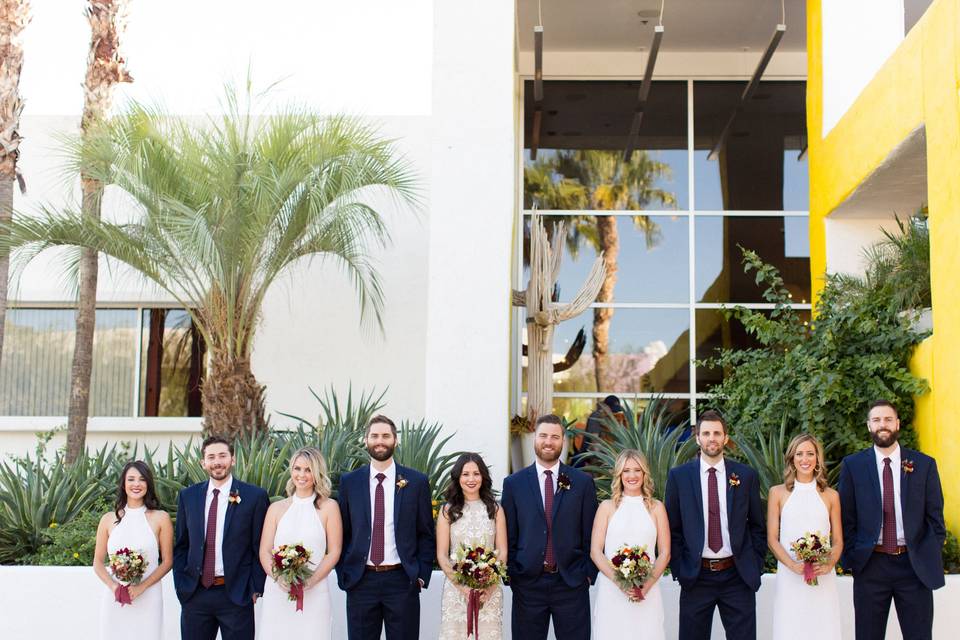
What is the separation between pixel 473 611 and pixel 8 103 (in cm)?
826

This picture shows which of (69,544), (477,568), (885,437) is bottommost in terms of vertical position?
(69,544)

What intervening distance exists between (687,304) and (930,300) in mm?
5215

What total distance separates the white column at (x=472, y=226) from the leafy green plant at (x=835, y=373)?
2.28m

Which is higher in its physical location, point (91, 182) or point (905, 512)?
point (91, 182)

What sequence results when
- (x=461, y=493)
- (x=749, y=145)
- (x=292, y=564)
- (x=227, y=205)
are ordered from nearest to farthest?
(x=292, y=564) < (x=461, y=493) < (x=227, y=205) < (x=749, y=145)

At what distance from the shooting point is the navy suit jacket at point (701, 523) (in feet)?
19.6

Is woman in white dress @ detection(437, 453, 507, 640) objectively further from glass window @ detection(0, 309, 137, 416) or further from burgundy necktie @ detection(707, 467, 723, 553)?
glass window @ detection(0, 309, 137, 416)

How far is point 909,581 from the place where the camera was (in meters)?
6.09

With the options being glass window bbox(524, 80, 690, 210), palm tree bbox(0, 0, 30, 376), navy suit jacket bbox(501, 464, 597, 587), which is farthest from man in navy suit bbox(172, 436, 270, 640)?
glass window bbox(524, 80, 690, 210)

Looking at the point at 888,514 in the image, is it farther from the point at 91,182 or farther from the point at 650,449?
the point at 91,182

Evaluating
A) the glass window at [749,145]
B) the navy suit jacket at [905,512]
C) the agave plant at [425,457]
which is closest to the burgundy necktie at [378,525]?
the agave plant at [425,457]

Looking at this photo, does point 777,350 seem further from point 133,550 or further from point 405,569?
point 133,550

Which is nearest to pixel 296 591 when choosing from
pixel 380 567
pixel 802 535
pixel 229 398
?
pixel 380 567

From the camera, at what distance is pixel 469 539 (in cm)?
593
